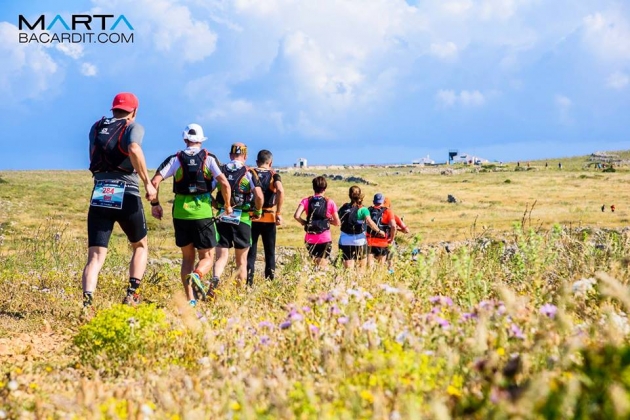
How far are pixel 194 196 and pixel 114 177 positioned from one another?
87 cm

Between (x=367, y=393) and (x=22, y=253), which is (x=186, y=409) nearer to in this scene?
(x=367, y=393)

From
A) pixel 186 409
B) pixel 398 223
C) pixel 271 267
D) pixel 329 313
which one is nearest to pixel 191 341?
pixel 329 313

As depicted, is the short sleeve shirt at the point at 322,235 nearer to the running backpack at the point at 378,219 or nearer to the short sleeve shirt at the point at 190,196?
the running backpack at the point at 378,219

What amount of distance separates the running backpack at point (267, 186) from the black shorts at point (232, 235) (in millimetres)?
621

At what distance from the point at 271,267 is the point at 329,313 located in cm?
476

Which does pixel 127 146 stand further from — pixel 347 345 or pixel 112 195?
pixel 347 345

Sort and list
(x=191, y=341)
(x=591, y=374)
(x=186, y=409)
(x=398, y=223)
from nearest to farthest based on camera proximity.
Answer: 1. (x=591, y=374)
2. (x=186, y=409)
3. (x=191, y=341)
4. (x=398, y=223)

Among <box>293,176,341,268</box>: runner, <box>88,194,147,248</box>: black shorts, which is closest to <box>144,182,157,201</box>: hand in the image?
<box>88,194,147,248</box>: black shorts

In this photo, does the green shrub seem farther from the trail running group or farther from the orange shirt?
the orange shirt

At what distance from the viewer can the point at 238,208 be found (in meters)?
8.15

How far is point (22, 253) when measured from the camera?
37.1 feet

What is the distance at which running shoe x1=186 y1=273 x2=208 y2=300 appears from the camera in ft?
23.1

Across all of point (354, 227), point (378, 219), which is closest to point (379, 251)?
point (378, 219)

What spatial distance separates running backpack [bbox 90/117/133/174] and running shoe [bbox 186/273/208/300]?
1.26m
